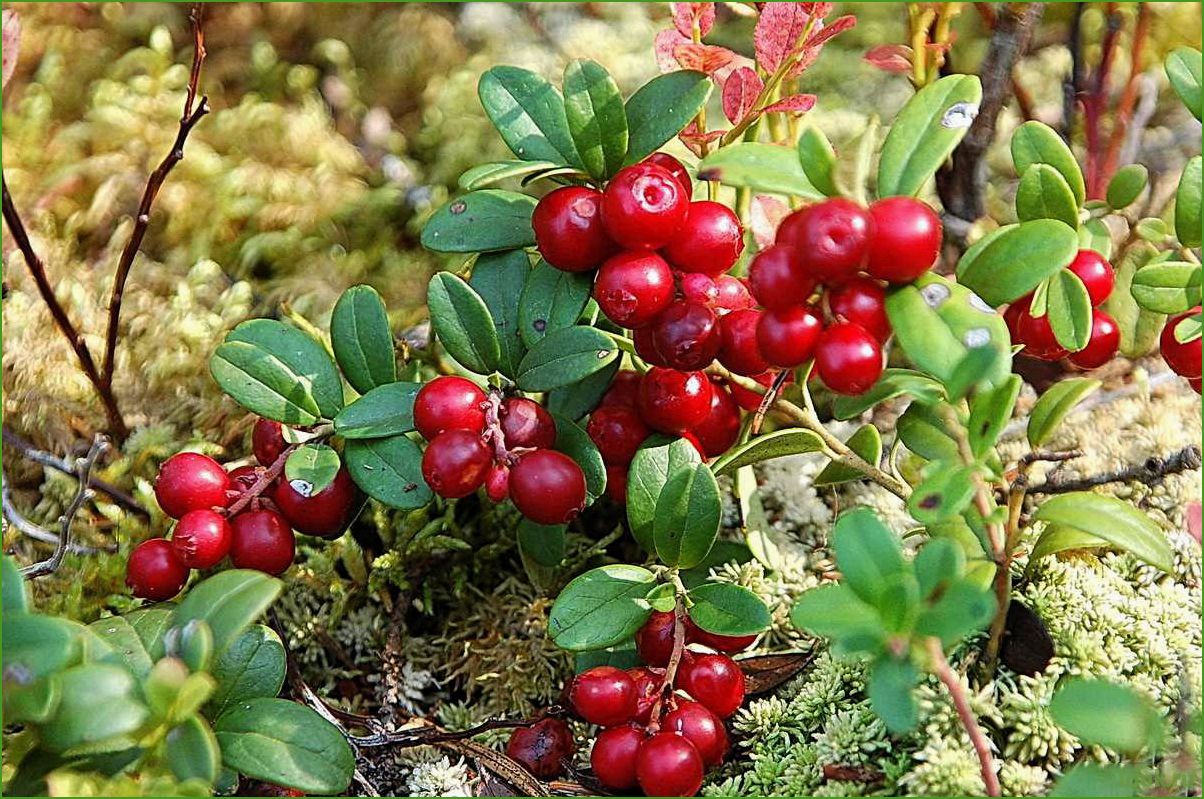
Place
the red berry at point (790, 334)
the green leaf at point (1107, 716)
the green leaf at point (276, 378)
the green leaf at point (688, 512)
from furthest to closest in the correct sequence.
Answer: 1. the green leaf at point (276, 378)
2. the green leaf at point (688, 512)
3. the red berry at point (790, 334)
4. the green leaf at point (1107, 716)

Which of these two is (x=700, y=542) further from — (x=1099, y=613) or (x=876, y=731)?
(x=1099, y=613)

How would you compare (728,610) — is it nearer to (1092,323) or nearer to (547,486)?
(547,486)

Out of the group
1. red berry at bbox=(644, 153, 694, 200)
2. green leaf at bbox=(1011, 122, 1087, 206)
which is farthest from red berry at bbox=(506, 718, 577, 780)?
green leaf at bbox=(1011, 122, 1087, 206)

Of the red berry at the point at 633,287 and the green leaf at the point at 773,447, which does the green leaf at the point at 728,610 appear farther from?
the red berry at the point at 633,287

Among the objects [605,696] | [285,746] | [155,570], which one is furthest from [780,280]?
[155,570]

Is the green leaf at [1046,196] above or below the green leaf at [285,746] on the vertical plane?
above

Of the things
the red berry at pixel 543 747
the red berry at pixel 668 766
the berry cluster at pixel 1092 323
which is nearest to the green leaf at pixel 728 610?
the red berry at pixel 668 766
